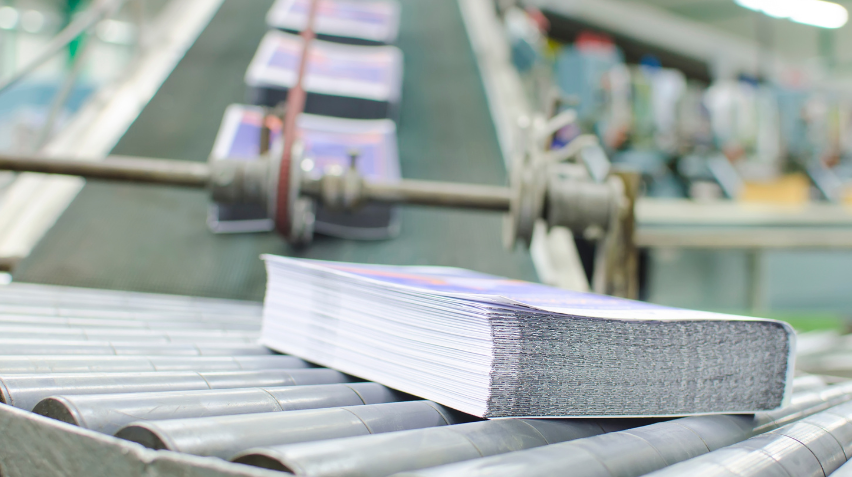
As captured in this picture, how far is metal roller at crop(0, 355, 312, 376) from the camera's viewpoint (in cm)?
36

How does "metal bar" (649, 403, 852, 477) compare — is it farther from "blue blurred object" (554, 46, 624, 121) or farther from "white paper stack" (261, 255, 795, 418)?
"blue blurred object" (554, 46, 624, 121)

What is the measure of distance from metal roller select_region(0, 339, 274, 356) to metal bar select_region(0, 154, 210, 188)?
0.39m

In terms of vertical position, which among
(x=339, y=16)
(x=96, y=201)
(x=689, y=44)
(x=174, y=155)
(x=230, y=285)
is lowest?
(x=230, y=285)

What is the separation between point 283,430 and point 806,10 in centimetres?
854

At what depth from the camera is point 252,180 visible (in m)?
0.80

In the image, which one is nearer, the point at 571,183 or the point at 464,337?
the point at 464,337

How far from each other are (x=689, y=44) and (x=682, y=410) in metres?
4.63

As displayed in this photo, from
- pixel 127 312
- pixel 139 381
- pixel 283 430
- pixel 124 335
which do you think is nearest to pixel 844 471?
pixel 283 430

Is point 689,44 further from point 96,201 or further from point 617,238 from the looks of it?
point 96,201

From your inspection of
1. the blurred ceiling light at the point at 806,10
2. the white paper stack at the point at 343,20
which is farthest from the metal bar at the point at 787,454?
the blurred ceiling light at the point at 806,10

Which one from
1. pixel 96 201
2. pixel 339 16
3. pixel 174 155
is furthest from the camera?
pixel 339 16

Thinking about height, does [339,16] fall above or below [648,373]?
above

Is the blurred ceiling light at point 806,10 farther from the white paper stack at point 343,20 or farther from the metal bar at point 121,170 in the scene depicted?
the metal bar at point 121,170

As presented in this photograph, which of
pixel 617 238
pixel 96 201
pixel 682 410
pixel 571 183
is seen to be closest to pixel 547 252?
pixel 617 238
